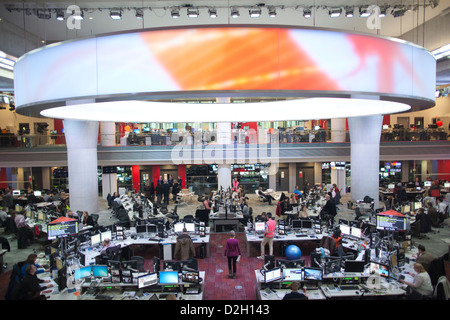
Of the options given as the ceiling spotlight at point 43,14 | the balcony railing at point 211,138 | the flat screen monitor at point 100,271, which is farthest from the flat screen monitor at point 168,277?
the balcony railing at point 211,138

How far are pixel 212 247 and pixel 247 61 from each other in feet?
31.4

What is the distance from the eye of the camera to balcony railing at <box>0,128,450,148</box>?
22.0 metres

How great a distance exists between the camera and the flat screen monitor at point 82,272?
7.71 m

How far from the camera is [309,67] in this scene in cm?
507

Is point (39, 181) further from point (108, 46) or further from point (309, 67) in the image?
point (309, 67)

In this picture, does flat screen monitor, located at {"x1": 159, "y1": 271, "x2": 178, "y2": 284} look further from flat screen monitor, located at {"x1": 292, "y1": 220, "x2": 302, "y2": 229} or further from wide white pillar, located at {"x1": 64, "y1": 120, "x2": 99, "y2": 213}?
wide white pillar, located at {"x1": 64, "y1": 120, "x2": 99, "y2": 213}

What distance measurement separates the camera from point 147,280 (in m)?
7.40

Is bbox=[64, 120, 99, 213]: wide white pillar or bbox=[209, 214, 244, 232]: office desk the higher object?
bbox=[64, 120, 99, 213]: wide white pillar

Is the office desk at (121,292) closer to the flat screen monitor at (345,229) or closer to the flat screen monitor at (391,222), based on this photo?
the flat screen monitor at (391,222)

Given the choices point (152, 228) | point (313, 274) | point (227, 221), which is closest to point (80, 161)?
point (152, 228)

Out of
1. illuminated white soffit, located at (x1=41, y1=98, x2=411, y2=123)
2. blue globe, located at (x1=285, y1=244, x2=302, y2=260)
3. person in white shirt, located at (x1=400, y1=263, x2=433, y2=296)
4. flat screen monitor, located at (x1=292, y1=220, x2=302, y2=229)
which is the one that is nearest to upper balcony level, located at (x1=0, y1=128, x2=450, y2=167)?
flat screen monitor, located at (x1=292, y1=220, x2=302, y2=229)

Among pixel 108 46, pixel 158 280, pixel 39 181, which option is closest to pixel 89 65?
pixel 108 46

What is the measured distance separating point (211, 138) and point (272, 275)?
15752 millimetres

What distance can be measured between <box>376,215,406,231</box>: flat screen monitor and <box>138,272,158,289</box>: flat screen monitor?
659 centimetres
